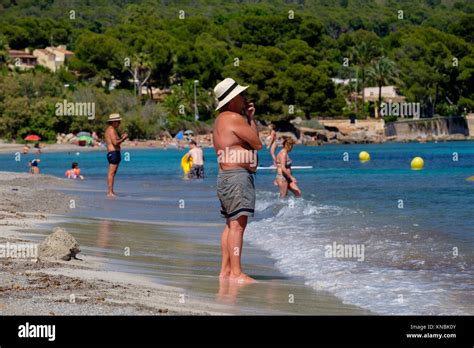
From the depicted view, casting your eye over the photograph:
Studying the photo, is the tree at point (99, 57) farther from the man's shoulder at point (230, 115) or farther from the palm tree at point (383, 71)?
the man's shoulder at point (230, 115)

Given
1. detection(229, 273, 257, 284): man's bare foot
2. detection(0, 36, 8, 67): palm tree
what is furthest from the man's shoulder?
detection(0, 36, 8, 67): palm tree

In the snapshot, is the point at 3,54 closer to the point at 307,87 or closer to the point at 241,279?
the point at 307,87

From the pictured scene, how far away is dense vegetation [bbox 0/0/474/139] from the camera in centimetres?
8644

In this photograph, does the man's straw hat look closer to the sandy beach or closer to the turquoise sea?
the sandy beach

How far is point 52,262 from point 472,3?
16858 centimetres

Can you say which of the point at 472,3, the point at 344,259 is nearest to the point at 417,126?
the point at 472,3

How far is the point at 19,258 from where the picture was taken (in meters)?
9.78

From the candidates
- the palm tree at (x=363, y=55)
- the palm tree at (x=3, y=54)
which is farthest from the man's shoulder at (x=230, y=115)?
the palm tree at (x=363, y=55)

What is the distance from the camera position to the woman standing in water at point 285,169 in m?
20.1

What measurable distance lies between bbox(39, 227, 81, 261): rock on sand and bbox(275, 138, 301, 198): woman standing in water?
1030cm

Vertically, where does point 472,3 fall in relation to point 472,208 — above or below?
above

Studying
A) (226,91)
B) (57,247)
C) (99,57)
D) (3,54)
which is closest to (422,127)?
(99,57)
